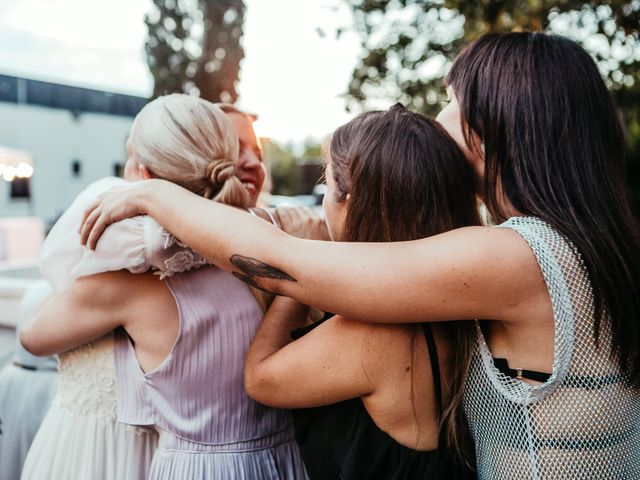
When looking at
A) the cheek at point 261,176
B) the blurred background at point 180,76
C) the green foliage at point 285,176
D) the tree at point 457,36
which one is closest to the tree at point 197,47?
the blurred background at point 180,76

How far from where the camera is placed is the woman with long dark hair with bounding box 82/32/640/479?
125 centimetres

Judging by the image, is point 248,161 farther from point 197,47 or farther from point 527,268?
point 197,47

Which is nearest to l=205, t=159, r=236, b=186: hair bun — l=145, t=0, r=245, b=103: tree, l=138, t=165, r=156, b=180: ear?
l=138, t=165, r=156, b=180: ear

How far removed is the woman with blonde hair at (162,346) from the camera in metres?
1.66

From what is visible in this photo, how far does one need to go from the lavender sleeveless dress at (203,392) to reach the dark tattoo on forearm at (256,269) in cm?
34

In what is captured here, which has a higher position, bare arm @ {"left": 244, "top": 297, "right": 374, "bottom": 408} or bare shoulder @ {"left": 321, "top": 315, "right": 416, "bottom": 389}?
bare shoulder @ {"left": 321, "top": 315, "right": 416, "bottom": 389}

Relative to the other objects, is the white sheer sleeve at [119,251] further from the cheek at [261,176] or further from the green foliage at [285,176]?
the green foliage at [285,176]

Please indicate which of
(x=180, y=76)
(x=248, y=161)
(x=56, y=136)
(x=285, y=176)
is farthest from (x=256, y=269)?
(x=285, y=176)

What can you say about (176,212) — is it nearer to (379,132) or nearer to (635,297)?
(379,132)

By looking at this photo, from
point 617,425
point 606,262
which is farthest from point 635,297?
point 617,425

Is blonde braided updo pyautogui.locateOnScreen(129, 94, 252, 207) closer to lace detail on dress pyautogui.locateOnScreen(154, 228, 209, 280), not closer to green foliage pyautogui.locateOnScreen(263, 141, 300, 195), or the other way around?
lace detail on dress pyautogui.locateOnScreen(154, 228, 209, 280)

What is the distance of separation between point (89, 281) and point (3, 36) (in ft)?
47.2

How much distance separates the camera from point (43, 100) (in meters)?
23.9

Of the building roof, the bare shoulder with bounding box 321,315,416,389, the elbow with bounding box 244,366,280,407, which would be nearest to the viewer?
the bare shoulder with bounding box 321,315,416,389
